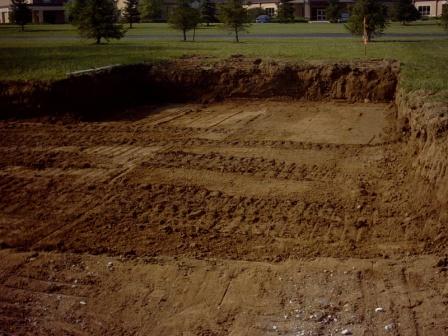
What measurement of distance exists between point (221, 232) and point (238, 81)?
9.99 metres

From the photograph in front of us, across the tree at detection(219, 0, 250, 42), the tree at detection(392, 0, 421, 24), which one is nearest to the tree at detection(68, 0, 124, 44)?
the tree at detection(219, 0, 250, 42)

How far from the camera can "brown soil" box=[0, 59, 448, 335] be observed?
5.70 m

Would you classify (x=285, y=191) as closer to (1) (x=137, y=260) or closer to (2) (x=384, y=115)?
(1) (x=137, y=260)

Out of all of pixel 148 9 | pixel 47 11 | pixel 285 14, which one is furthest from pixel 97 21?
pixel 47 11

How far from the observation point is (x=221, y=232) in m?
7.70

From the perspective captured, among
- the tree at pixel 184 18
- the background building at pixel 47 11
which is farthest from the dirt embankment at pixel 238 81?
the background building at pixel 47 11

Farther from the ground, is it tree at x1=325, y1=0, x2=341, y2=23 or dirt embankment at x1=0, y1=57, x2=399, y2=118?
tree at x1=325, y1=0, x2=341, y2=23

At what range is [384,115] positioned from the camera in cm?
1457

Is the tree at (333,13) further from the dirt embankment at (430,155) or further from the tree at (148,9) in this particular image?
the dirt embankment at (430,155)

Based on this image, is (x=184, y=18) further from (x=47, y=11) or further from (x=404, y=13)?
(x=47, y=11)

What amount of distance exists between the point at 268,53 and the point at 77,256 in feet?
45.0

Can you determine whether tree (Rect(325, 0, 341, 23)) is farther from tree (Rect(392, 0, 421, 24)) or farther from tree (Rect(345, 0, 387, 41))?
tree (Rect(345, 0, 387, 41))

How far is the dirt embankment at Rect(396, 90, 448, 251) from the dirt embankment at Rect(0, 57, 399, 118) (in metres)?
4.85

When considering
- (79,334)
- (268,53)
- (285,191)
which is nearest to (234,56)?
(268,53)
